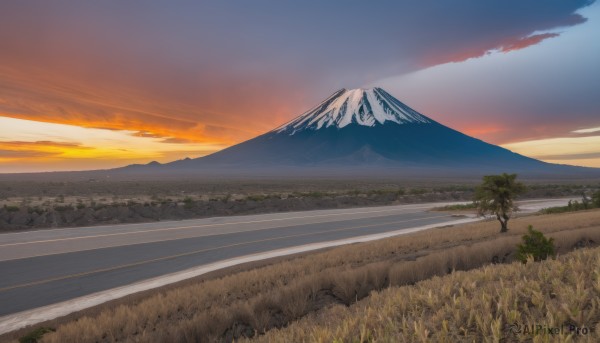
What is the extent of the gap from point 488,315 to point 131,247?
16.7 m

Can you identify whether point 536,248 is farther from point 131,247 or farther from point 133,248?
point 131,247

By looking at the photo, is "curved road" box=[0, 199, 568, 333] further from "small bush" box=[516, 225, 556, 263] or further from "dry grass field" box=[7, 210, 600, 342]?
"small bush" box=[516, 225, 556, 263]

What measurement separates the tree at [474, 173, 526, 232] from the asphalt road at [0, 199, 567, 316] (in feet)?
19.5

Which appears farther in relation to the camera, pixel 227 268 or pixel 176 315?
pixel 227 268

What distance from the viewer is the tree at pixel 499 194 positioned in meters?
18.5

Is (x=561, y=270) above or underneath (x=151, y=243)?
above

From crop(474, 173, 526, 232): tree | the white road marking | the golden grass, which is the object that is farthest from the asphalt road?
the golden grass

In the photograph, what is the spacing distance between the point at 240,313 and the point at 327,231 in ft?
53.6

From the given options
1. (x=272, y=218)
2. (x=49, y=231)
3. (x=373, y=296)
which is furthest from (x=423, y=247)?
(x=49, y=231)

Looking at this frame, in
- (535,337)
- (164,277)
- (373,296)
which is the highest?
(535,337)

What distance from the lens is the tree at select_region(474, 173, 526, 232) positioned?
18.5 metres

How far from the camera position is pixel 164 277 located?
12312 mm

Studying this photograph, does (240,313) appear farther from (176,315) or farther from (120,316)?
(120,316)

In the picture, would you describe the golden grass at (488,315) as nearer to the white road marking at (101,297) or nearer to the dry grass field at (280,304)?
the dry grass field at (280,304)
